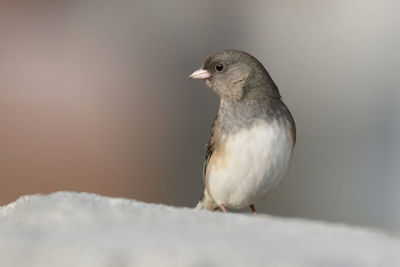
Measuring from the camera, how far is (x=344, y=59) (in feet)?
31.6

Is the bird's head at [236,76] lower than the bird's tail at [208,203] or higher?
higher

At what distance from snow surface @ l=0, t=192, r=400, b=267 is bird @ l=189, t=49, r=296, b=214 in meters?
1.16

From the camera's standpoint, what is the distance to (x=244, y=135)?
3.46 meters

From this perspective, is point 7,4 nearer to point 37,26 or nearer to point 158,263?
point 37,26

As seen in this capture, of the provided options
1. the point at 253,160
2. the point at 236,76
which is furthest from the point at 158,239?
the point at 236,76

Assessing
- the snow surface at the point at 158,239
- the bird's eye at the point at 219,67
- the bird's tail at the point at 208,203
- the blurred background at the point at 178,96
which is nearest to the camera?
the snow surface at the point at 158,239

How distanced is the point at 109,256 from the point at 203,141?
7168 millimetres

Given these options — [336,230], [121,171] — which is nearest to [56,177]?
[121,171]

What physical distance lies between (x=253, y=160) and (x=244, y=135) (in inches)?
4.2

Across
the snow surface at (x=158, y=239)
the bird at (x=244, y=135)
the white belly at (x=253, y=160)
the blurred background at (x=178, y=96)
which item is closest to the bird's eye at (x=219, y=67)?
the bird at (x=244, y=135)

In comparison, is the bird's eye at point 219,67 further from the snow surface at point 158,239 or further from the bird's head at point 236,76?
the snow surface at point 158,239

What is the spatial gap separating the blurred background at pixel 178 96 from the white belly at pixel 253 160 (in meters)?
4.10

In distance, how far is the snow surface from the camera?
1617 mm

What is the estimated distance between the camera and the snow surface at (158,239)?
162 cm
